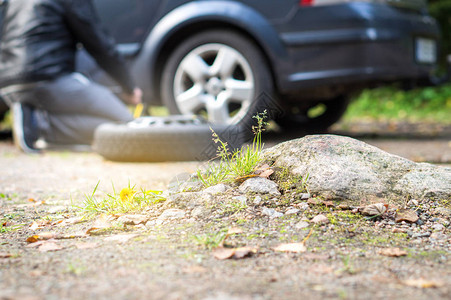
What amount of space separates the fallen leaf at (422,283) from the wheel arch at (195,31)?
309 cm

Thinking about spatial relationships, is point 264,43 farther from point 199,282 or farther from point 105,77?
point 199,282

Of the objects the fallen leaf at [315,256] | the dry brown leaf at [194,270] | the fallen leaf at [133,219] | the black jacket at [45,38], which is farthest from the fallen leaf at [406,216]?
the black jacket at [45,38]

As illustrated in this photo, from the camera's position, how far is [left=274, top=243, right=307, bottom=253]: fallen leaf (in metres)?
1.62

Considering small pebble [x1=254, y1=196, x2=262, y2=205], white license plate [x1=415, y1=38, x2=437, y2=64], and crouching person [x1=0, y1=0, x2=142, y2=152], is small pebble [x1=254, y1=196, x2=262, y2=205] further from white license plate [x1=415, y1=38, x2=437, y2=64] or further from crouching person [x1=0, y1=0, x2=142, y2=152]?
white license plate [x1=415, y1=38, x2=437, y2=64]

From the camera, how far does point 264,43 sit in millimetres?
4242

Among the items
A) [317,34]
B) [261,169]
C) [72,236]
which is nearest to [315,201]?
[261,169]

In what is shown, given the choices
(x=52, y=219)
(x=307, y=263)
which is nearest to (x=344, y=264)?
(x=307, y=263)

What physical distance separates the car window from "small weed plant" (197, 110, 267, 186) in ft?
8.94

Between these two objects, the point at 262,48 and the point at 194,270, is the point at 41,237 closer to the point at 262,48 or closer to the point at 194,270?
the point at 194,270

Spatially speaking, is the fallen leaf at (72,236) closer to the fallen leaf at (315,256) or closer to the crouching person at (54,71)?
the fallen leaf at (315,256)

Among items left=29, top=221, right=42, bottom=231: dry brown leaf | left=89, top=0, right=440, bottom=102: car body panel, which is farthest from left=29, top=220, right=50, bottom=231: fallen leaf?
left=89, top=0, right=440, bottom=102: car body panel

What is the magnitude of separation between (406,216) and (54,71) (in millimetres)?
3377

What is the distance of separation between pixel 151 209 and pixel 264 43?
2.53m

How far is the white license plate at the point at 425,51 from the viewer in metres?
4.45
